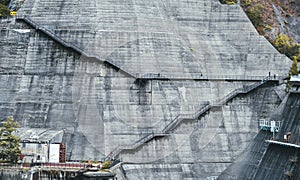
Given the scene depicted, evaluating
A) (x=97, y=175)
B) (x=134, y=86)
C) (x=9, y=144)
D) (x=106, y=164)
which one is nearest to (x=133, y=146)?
(x=106, y=164)

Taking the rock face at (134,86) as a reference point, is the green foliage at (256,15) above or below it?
above

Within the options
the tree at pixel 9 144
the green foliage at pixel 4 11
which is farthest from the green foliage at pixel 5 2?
the tree at pixel 9 144

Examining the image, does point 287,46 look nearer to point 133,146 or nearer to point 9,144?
point 133,146

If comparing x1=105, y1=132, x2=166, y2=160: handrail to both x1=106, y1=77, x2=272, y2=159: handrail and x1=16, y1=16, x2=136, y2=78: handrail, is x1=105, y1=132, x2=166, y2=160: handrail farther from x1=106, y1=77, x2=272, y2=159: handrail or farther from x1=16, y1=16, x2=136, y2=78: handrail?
x1=16, y1=16, x2=136, y2=78: handrail

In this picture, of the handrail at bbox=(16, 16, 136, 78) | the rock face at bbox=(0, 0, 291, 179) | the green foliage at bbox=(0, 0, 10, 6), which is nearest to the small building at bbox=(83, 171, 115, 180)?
the rock face at bbox=(0, 0, 291, 179)

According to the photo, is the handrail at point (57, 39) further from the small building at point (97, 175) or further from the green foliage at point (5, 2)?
the small building at point (97, 175)

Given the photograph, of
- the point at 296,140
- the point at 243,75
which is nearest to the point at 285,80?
the point at 243,75

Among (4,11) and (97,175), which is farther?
(4,11)
